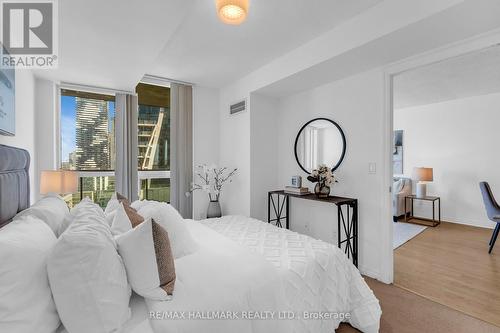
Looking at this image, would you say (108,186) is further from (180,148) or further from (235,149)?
(235,149)

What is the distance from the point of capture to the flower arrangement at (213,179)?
A: 3877 millimetres

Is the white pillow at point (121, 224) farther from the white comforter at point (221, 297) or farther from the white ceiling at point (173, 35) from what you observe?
the white ceiling at point (173, 35)

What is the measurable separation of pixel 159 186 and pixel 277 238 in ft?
8.64

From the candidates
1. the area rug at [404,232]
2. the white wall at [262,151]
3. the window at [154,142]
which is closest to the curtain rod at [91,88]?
the window at [154,142]

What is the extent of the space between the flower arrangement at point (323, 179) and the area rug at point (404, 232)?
165cm

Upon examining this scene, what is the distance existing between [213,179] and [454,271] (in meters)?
3.37

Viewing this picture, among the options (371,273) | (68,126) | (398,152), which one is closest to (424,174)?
(398,152)

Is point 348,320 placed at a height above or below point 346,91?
below

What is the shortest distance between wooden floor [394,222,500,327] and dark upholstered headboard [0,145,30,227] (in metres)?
3.30

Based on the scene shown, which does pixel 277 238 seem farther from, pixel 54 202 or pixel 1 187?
pixel 1 187

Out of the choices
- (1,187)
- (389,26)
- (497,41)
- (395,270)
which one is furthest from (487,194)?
(1,187)

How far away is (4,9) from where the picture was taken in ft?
5.28

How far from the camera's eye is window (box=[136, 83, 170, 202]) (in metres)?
3.90

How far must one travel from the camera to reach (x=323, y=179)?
294 cm
